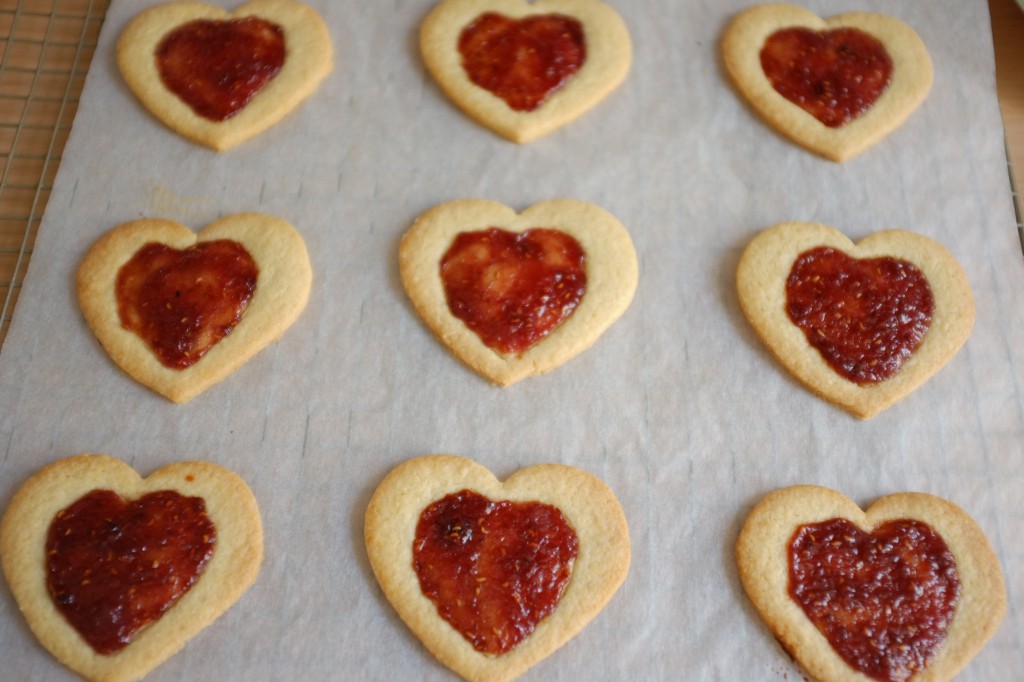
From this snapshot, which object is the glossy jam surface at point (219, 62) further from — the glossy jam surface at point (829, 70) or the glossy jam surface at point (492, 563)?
the glossy jam surface at point (829, 70)

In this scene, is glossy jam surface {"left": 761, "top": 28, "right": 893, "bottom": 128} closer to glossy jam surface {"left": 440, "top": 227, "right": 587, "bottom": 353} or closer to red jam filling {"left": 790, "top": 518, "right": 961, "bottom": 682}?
glossy jam surface {"left": 440, "top": 227, "right": 587, "bottom": 353}

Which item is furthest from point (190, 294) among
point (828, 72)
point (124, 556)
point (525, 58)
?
point (828, 72)

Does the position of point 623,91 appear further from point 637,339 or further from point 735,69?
point 637,339

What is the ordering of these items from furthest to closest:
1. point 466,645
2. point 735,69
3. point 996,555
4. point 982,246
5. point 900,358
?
1. point 735,69
2. point 982,246
3. point 900,358
4. point 996,555
5. point 466,645

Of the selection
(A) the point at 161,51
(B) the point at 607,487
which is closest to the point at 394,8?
(A) the point at 161,51

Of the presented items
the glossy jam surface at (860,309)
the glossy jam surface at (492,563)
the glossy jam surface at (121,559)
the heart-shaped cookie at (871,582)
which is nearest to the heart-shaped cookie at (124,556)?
A: the glossy jam surface at (121,559)

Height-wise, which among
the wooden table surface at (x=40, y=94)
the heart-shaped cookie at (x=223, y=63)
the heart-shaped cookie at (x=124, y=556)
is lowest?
the heart-shaped cookie at (x=124, y=556)
